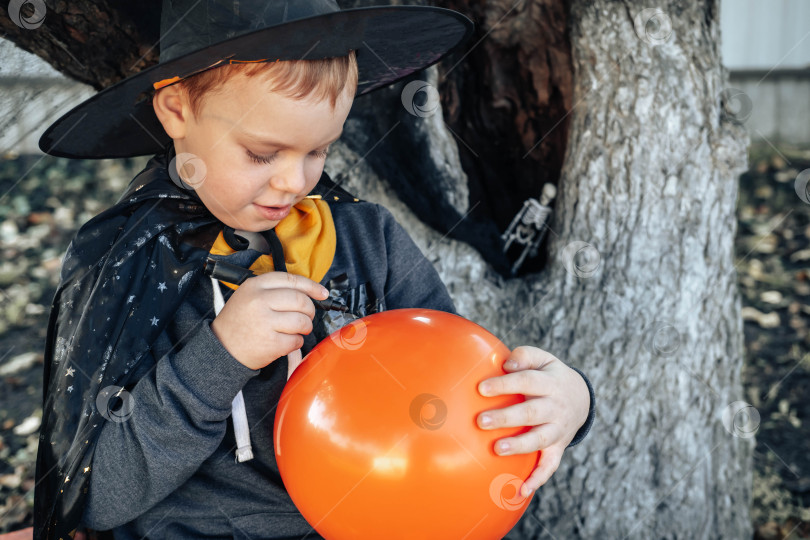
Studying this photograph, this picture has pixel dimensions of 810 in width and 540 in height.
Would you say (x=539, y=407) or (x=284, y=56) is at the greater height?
(x=284, y=56)

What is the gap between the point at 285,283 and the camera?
55.3 inches

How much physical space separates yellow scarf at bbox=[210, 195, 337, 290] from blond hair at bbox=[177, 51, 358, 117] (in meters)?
0.34

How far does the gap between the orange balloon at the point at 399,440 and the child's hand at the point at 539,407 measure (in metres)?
0.02

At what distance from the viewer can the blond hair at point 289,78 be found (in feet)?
4.43

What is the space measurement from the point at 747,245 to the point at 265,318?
14.0ft

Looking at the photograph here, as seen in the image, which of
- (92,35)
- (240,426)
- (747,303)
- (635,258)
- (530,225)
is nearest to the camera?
(240,426)

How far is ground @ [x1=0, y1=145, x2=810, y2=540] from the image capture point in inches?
113

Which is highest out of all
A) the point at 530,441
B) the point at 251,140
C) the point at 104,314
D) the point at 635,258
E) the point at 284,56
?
the point at 284,56

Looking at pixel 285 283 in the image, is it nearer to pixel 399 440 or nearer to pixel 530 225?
pixel 399 440

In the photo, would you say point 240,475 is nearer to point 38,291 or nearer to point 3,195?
point 38,291

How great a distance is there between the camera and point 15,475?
112 inches

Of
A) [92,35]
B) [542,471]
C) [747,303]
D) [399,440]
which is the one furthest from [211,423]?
[747,303]

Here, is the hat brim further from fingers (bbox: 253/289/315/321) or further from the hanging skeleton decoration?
the hanging skeleton decoration

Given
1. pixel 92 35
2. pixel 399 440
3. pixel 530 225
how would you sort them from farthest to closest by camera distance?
pixel 530 225 → pixel 92 35 → pixel 399 440
